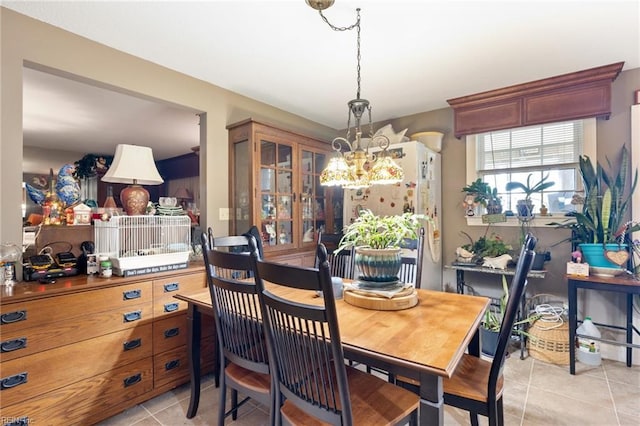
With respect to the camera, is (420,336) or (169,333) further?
(169,333)

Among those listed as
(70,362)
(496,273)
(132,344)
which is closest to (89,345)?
(70,362)

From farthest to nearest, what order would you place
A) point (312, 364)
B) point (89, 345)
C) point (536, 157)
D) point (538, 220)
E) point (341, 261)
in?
point (536, 157) < point (538, 220) < point (341, 261) < point (89, 345) < point (312, 364)

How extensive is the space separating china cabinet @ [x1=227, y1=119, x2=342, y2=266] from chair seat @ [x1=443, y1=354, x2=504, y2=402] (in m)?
1.92

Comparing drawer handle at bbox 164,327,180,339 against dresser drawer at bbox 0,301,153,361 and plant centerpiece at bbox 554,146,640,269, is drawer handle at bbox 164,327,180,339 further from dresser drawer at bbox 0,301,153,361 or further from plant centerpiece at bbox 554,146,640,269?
plant centerpiece at bbox 554,146,640,269

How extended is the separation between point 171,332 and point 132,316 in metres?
0.32

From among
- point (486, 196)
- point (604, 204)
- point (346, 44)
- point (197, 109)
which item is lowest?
point (604, 204)

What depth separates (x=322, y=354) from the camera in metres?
1.14

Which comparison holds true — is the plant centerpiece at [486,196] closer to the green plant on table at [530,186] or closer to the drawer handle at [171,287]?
the green plant on table at [530,186]

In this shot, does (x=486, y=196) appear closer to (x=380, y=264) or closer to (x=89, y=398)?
(x=380, y=264)

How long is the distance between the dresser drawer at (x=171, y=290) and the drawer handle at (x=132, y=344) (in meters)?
0.18

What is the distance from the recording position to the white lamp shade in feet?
7.61

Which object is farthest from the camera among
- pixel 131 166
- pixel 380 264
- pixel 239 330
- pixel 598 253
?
pixel 598 253

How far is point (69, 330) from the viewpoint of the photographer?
177 centimetres

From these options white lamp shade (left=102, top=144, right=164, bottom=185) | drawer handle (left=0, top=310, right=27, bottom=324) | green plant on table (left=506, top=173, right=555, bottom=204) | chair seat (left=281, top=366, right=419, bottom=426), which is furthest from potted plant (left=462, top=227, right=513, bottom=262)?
drawer handle (left=0, top=310, right=27, bottom=324)
